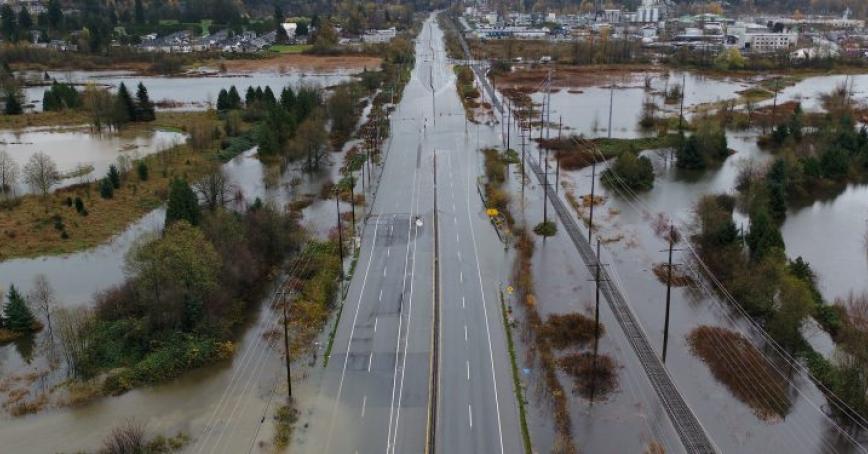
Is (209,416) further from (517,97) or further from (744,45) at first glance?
(744,45)

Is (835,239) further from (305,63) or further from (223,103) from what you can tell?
(305,63)

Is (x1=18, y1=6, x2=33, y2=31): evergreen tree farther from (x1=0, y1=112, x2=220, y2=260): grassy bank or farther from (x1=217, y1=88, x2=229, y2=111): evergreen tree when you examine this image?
(x1=0, y1=112, x2=220, y2=260): grassy bank

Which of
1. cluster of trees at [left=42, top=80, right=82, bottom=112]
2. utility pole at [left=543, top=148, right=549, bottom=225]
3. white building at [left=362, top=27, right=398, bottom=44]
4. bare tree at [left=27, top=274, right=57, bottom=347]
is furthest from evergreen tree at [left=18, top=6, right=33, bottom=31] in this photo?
bare tree at [left=27, top=274, right=57, bottom=347]

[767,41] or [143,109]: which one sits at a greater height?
[767,41]

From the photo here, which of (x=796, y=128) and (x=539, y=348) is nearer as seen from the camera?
(x=539, y=348)

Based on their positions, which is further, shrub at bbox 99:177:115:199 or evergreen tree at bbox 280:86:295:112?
evergreen tree at bbox 280:86:295:112

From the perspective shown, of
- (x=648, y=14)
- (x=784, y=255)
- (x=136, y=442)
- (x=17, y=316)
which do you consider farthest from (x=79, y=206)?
(x=648, y=14)
